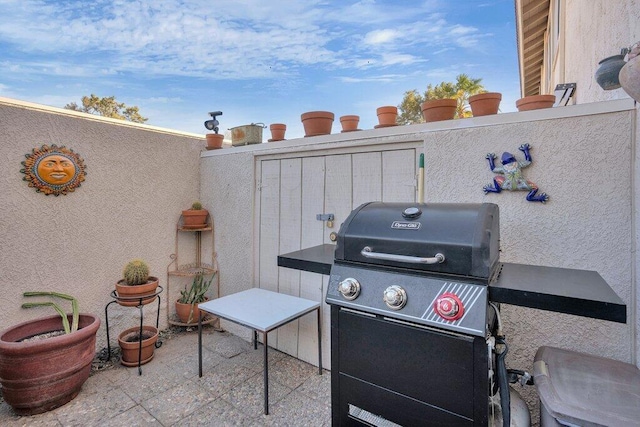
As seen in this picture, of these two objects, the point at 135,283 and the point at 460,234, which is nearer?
the point at 460,234

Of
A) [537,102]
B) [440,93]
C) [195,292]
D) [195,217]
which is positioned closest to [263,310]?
[195,292]

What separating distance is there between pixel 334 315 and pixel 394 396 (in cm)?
57

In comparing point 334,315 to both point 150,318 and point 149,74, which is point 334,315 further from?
point 149,74

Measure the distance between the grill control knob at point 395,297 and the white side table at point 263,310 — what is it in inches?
70.1

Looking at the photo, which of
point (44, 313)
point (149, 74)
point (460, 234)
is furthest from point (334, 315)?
point (149, 74)

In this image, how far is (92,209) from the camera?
4234 millimetres

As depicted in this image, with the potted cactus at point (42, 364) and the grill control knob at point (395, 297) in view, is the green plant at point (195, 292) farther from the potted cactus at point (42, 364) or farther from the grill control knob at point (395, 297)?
→ the grill control knob at point (395, 297)

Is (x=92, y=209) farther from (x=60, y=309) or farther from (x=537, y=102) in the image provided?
(x=537, y=102)

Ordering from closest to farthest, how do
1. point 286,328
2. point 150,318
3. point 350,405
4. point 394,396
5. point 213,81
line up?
point 394,396 → point 350,405 → point 286,328 → point 150,318 → point 213,81

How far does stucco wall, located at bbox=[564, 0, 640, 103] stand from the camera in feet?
7.18

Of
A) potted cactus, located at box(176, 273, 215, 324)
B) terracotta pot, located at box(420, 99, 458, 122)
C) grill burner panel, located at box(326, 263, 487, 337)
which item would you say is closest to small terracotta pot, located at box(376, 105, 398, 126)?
terracotta pot, located at box(420, 99, 458, 122)

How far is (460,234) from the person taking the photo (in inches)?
64.7

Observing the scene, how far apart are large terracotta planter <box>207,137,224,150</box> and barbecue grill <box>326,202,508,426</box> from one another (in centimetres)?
420

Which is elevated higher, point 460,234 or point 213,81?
point 213,81
